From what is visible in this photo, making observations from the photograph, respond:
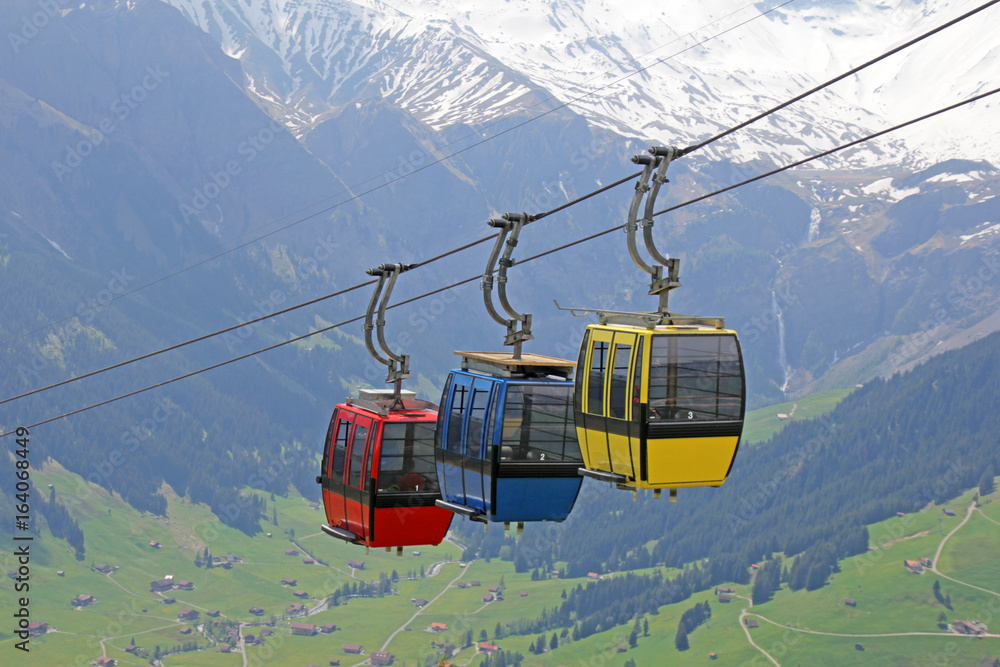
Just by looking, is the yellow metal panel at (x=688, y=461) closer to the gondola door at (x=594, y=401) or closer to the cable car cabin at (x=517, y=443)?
the gondola door at (x=594, y=401)

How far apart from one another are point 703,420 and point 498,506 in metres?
5.21

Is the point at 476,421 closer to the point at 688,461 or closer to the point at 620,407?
the point at 620,407

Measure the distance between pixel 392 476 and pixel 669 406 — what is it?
28.4ft

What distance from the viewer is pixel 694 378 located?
2125 cm

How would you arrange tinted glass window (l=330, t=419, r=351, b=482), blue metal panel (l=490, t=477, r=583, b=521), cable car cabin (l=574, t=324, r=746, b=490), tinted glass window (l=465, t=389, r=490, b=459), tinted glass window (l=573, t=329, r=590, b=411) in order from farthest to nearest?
tinted glass window (l=330, t=419, r=351, b=482)
tinted glass window (l=465, t=389, r=490, b=459)
blue metal panel (l=490, t=477, r=583, b=521)
tinted glass window (l=573, t=329, r=590, b=411)
cable car cabin (l=574, t=324, r=746, b=490)

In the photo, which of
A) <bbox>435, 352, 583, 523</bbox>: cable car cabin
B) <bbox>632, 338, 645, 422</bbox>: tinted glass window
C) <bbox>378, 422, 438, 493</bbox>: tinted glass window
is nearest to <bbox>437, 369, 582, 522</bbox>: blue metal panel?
<bbox>435, 352, 583, 523</bbox>: cable car cabin

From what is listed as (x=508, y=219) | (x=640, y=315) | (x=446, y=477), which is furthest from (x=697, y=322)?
(x=446, y=477)

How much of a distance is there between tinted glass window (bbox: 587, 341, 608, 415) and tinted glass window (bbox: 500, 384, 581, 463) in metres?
2.27

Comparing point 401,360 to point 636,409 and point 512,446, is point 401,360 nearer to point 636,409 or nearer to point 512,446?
point 512,446

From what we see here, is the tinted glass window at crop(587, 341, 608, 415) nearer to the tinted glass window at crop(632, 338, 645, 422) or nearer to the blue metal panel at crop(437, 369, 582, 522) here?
the tinted glass window at crop(632, 338, 645, 422)

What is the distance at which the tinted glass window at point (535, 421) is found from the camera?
24359mm

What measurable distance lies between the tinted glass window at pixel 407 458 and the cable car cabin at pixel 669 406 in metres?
6.73

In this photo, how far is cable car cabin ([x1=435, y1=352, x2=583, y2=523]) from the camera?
24.4m

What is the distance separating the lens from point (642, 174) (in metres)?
21.3
